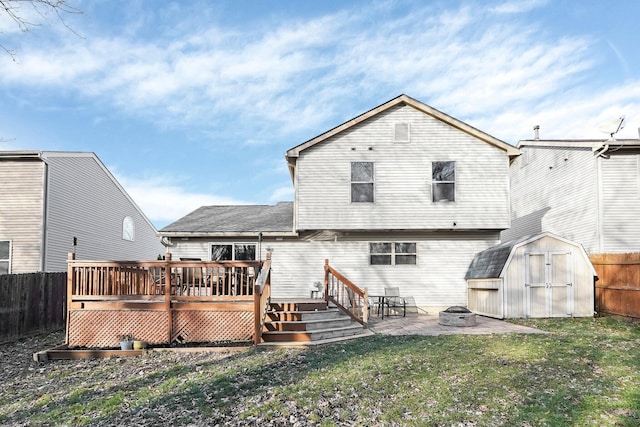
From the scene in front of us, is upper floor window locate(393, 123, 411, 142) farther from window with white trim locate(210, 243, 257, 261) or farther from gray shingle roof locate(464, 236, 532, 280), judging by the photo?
window with white trim locate(210, 243, 257, 261)

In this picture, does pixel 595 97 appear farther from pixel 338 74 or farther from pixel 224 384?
pixel 224 384

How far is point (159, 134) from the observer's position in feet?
61.7

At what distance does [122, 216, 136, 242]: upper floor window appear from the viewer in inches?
800

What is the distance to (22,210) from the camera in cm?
1436

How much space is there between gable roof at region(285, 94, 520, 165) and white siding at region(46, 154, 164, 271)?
8823 mm

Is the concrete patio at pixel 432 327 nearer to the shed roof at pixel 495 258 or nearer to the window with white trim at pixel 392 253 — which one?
the shed roof at pixel 495 258

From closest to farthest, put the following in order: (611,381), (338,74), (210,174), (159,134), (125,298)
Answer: (611,381)
(125,298)
(338,74)
(159,134)
(210,174)

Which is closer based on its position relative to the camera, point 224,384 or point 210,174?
point 224,384

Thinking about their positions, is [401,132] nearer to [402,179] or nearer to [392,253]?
[402,179]

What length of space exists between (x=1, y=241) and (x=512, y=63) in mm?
19169

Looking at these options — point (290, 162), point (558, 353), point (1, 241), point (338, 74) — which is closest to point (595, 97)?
point (338, 74)

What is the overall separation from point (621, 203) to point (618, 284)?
3.19m

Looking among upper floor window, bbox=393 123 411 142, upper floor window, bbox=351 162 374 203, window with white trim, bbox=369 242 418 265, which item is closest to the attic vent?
upper floor window, bbox=393 123 411 142

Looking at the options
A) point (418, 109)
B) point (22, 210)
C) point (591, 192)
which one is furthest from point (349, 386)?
point (22, 210)
